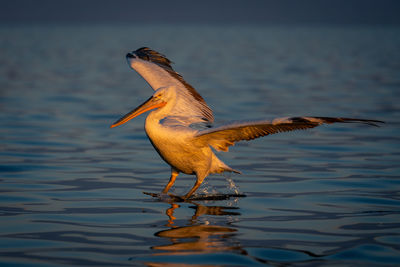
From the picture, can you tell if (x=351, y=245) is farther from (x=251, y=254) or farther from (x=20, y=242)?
(x=20, y=242)

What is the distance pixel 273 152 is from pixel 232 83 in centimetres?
1188

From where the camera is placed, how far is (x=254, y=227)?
21.1 feet

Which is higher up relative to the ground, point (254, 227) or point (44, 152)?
point (44, 152)

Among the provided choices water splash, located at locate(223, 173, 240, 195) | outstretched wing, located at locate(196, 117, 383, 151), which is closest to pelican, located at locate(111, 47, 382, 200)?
outstretched wing, located at locate(196, 117, 383, 151)

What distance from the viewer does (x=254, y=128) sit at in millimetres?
7086

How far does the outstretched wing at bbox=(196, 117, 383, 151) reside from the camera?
20.7 ft

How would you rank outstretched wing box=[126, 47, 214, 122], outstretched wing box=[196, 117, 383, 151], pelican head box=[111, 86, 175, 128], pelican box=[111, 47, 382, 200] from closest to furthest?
1. outstretched wing box=[196, 117, 383, 151]
2. pelican box=[111, 47, 382, 200]
3. pelican head box=[111, 86, 175, 128]
4. outstretched wing box=[126, 47, 214, 122]

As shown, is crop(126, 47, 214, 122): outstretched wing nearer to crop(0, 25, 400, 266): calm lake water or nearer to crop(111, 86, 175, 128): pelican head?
crop(111, 86, 175, 128): pelican head

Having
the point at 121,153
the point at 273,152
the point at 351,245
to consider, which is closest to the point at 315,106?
the point at 273,152

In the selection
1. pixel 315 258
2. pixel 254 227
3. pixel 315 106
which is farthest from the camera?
pixel 315 106

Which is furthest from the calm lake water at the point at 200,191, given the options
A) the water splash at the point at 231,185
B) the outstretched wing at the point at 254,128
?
the outstretched wing at the point at 254,128

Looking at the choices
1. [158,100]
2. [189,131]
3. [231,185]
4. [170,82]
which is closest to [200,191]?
[231,185]

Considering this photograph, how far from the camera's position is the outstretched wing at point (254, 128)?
6304 mm

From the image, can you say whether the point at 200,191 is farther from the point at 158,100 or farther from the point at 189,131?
the point at 158,100
